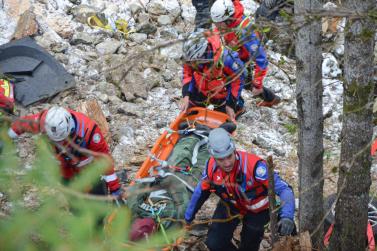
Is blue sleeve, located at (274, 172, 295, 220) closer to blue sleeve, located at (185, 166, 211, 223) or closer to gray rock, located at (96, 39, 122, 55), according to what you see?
blue sleeve, located at (185, 166, 211, 223)

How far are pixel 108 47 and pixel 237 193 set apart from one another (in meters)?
4.53

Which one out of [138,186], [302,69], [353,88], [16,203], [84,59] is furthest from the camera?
[84,59]

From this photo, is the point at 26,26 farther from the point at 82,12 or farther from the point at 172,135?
the point at 172,135

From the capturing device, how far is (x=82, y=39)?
862cm

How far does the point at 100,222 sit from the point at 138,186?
133 inches

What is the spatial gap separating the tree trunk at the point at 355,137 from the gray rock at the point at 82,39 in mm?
5447

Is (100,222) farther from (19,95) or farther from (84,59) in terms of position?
(84,59)

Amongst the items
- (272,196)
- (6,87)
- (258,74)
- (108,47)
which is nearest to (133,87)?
(108,47)

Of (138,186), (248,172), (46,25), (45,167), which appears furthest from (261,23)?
(46,25)

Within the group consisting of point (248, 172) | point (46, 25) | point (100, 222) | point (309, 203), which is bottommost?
point (309, 203)

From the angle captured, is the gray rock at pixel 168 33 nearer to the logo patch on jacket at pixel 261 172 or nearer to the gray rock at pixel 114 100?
the gray rock at pixel 114 100

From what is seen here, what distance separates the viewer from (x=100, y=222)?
1.82 metres

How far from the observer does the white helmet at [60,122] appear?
4.43 meters

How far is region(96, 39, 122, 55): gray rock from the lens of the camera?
334 inches
